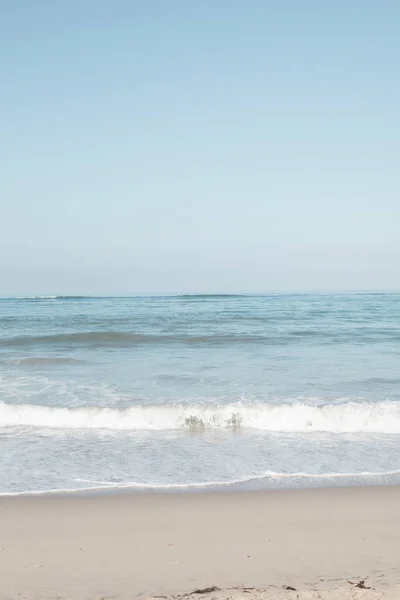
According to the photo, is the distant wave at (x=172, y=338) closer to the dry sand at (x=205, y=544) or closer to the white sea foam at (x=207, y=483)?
the white sea foam at (x=207, y=483)

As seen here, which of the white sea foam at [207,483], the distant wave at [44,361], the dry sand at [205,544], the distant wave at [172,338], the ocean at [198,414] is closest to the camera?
the dry sand at [205,544]

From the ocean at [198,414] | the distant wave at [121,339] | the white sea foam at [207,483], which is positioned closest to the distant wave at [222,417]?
the ocean at [198,414]

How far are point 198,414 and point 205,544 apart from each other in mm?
5278

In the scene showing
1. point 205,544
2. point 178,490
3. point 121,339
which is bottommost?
point 178,490

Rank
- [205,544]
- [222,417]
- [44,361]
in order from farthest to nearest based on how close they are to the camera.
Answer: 1. [44,361]
2. [222,417]
3. [205,544]

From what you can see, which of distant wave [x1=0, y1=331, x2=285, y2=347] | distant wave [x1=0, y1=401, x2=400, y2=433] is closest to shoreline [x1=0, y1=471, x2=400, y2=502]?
distant wave [x1=0, y1=401, x2=400, y2=433]

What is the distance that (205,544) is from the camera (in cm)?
464

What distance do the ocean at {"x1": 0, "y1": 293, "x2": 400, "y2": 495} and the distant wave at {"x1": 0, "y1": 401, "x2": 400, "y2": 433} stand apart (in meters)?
0.02

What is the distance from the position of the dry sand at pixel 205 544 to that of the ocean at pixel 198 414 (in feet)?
1.96

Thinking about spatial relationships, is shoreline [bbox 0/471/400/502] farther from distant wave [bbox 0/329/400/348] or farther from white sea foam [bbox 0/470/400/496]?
distant wave [bbox 0/329/400/348]

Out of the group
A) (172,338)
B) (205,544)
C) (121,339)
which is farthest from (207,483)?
(121,339)

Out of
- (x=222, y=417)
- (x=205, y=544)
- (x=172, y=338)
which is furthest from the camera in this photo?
(x=172, y=338)

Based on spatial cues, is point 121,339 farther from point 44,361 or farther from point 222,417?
point 222,417

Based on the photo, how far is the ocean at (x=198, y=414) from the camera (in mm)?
6832
